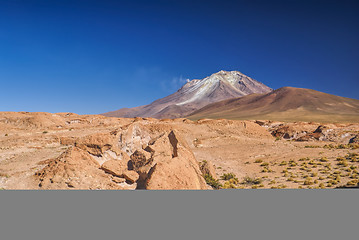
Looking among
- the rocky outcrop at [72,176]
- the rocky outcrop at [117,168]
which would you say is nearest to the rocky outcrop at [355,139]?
the rocky outcrop at [117,168]

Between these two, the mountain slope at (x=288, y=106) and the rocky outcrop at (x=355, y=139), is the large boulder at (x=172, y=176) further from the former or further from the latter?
the mountain slope at (x=288, y=106)

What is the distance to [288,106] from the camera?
114125mm

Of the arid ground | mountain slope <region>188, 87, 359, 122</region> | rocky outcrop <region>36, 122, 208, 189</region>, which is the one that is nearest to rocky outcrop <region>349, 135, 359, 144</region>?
the arid ground

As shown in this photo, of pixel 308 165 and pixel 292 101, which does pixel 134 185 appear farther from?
pixel 292 101

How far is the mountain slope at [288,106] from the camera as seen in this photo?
97625 millimetres

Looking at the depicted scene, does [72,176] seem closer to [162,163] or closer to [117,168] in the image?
[117,168]

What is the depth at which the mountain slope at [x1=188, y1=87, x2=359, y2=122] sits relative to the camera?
3844 inches

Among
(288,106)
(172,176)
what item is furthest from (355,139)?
(288,106)

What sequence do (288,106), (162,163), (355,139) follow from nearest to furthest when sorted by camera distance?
(162,163) < (355,139) < (288,106)

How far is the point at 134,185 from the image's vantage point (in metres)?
8.77

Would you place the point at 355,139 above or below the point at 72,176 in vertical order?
above

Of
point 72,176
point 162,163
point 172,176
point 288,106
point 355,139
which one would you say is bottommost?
point 72,176

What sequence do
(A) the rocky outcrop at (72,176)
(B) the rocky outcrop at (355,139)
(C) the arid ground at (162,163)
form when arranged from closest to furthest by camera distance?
(A) the rocky outcrop at (72,176)
(C) the arid ground at (162,163)
(B) the rocky outcrop at (355,139)

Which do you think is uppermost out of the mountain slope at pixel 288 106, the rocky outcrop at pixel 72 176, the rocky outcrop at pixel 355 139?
the mountain slope at pixel 288 106
